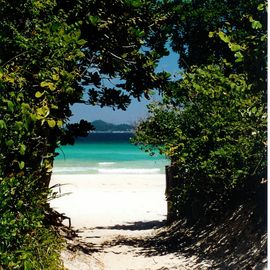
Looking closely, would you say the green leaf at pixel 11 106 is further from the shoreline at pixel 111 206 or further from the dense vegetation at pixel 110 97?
the shoreline at pixel 111 206

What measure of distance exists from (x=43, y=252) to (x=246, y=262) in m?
4.49

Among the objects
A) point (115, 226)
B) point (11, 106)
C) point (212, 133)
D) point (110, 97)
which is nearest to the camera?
point (11, 106)

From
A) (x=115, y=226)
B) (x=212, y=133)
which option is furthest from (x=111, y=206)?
(x=212, y=133)

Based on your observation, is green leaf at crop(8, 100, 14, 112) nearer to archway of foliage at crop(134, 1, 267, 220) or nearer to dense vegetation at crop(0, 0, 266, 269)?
dense vegetation at crop(0, 0, 266, 269)

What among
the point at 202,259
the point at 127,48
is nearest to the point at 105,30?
the point at 127,48

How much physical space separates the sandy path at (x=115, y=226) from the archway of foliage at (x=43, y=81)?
→ 82 centimetres

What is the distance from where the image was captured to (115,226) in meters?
16.1

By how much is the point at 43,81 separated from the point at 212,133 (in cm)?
600

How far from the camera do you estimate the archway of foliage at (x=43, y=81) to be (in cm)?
403

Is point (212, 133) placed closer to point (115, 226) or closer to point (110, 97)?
point (110, 97)

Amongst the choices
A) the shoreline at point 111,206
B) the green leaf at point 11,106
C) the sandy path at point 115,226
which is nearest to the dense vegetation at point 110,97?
the green leaf at point 11,106

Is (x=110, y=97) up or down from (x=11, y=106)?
up

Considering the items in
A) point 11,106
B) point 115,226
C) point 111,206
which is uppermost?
point 11,106

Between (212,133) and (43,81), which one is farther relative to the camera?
(212,133)
